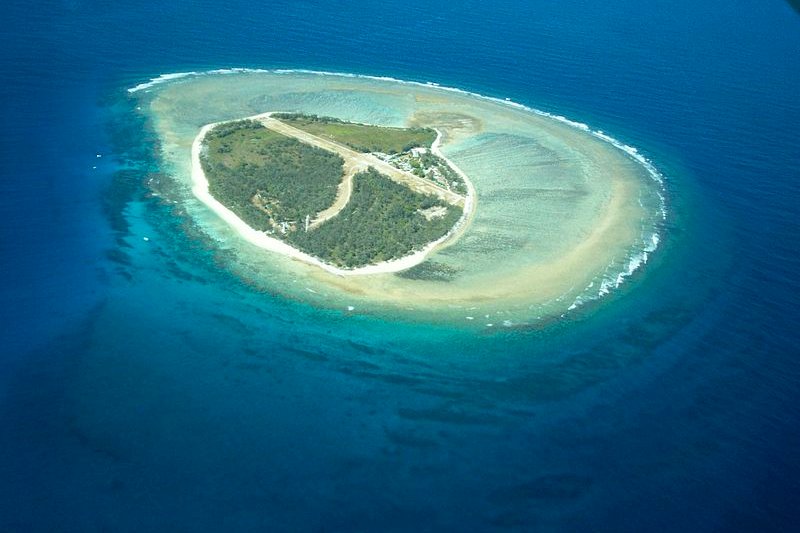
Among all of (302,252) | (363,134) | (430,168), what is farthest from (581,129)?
(302,252)

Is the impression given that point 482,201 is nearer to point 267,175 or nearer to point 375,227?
point 375,227

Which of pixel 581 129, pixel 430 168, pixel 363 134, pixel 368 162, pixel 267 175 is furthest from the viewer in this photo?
pixel 581 129

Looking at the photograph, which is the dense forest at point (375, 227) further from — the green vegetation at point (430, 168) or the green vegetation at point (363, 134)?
the green vegetation at point (363, 134)

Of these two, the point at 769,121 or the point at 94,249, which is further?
the point at 769,121

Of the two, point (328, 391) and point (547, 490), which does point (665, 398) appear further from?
point (328, 391)

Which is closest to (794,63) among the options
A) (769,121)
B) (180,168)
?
(769,121)
